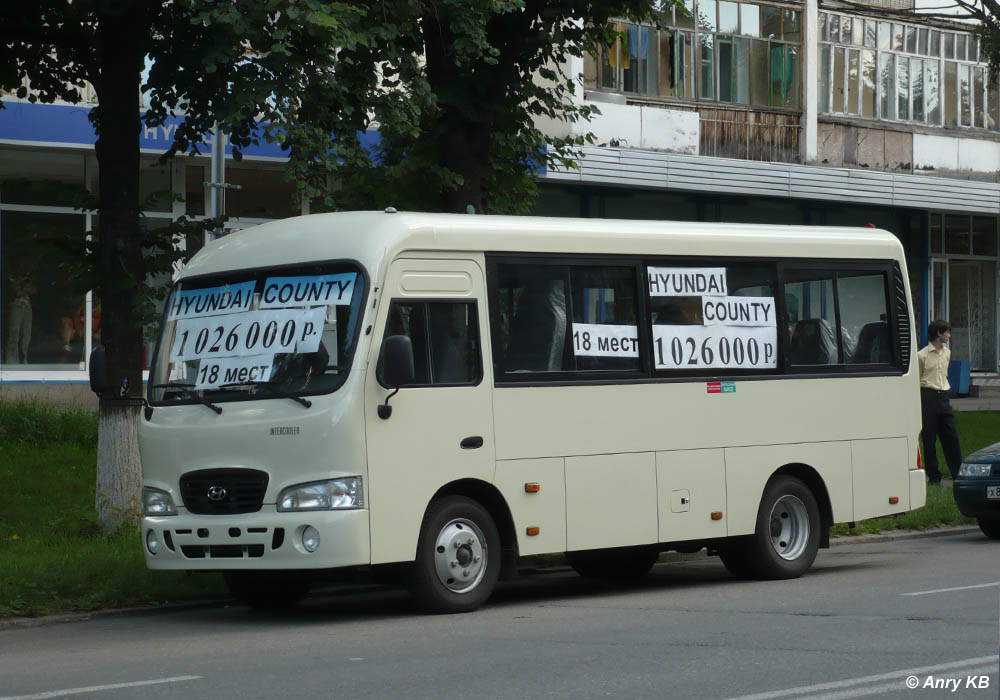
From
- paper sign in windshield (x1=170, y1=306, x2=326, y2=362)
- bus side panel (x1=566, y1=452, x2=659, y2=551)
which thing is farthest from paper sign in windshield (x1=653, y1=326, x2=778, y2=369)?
paper sign in windshield (x1=170, y1=306, x2=326, y2=362)

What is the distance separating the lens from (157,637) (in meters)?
10.1

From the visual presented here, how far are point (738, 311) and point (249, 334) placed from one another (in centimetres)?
419

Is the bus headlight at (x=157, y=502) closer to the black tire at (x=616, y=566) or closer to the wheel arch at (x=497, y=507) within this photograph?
the wheel arch at (x=497, y=507)

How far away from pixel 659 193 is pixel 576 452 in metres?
20.1

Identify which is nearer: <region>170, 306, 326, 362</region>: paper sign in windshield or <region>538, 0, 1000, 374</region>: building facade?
<region>170, 306, 326, 362</region>: paper sign in windshield

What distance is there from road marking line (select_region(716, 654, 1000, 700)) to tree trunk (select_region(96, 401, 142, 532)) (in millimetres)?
8790

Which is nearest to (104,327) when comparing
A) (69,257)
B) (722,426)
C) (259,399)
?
(69,257)

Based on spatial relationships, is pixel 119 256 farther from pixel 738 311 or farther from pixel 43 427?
pixel 43 427

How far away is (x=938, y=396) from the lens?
1931 centimetres

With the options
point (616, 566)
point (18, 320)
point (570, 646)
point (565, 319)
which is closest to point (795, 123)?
point (18, 320)

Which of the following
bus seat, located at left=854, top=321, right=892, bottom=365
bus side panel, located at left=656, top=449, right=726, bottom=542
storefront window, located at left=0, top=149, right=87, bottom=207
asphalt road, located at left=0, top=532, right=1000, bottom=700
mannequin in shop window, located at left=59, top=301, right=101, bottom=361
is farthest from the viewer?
mannequin in shop window, located at left=59, top=301, right=101, bottom=361

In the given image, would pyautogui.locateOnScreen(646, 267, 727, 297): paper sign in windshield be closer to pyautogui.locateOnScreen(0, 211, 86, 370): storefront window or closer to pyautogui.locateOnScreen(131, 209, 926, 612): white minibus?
pyautogui.locateOnScreen(131, 209, 926, 612): white minibus

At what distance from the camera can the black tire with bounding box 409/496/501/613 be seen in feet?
35.1

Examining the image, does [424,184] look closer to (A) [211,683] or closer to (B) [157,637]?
(B) [157,637]
